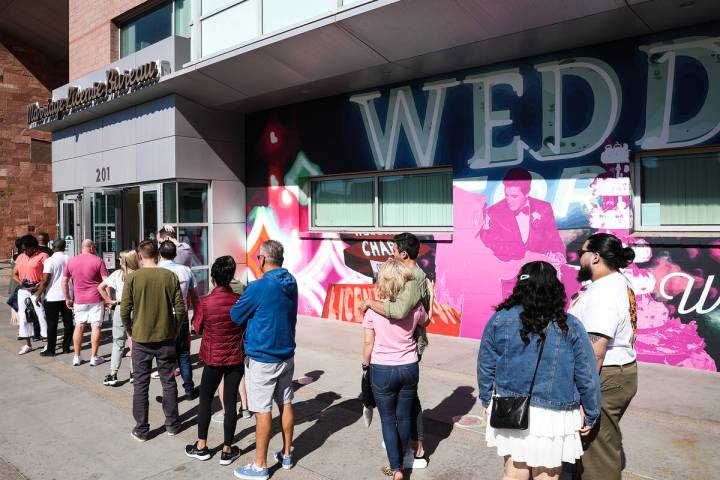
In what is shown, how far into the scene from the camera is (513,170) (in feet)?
26.6

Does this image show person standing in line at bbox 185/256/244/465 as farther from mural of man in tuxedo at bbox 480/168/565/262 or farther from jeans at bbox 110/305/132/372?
mural of man in tuxedo at bbox 480/168/565/262

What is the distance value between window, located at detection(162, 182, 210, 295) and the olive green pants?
9.75m

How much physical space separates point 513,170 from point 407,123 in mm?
2103

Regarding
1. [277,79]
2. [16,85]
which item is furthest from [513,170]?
[16,85]

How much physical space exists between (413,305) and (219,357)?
1.72 m

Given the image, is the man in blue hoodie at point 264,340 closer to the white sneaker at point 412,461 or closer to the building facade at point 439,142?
the white sneaker at point 412,461

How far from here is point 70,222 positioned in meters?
15.8

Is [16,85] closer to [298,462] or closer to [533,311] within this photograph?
[298,462]

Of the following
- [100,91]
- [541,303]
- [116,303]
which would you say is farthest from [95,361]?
[100,91]

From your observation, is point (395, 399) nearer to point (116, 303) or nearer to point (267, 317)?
point (267, 317)

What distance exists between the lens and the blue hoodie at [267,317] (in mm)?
4117

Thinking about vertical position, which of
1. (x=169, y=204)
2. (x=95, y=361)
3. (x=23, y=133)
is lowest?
(x=95, y=361)

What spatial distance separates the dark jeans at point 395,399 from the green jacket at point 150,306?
7.13ft

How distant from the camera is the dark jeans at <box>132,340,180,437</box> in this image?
493cm
